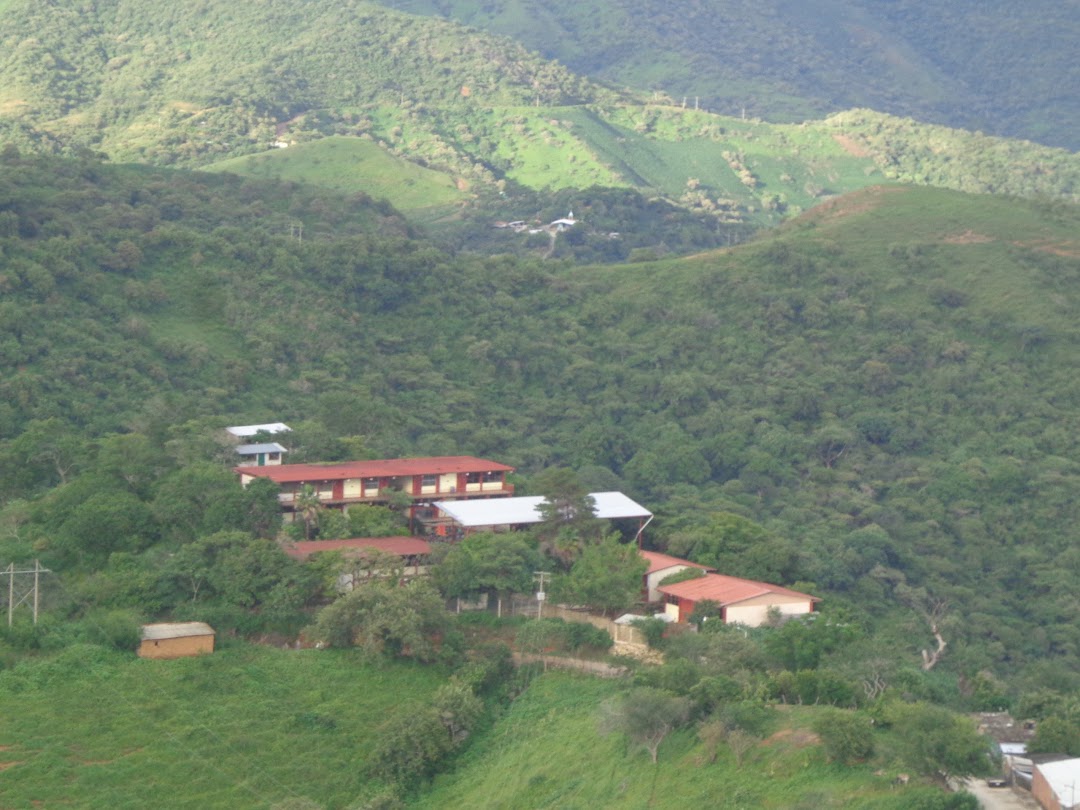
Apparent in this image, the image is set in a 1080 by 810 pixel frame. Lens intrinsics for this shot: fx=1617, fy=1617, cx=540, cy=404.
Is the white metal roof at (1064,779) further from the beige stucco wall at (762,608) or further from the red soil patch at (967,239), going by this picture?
the red soil patch at (967,239)

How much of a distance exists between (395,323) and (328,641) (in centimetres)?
3554

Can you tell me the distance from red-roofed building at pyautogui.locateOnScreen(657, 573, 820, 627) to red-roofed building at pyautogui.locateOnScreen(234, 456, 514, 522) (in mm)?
6608

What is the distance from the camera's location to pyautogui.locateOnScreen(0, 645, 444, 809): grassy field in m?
25.3

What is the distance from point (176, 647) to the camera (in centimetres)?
2908

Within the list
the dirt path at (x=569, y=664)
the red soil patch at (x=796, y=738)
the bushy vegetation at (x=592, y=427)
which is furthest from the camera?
the dirt path at (x=569, y=664)

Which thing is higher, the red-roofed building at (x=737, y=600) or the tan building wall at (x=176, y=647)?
the red-roofed building at (x=737, y=600)

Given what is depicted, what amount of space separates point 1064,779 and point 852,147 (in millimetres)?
114988

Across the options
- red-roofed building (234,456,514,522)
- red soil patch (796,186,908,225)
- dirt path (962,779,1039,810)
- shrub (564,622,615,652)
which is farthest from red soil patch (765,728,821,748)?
red soil patch (796,186,908,225)

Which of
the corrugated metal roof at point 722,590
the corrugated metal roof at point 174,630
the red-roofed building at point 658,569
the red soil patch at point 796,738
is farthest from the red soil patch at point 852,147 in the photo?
the red soil patch at point 796,738

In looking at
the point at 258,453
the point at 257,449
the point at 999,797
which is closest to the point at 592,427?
the point at 257,449

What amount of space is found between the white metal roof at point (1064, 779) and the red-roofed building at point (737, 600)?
29.8 ft

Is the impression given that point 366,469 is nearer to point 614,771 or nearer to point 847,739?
point 614,771

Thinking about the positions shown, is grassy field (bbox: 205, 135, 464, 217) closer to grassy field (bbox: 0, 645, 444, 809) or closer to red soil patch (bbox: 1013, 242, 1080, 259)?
red soil patch (bbox: 1013, 242, 1080, 259)

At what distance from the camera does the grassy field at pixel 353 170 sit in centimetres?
9675
